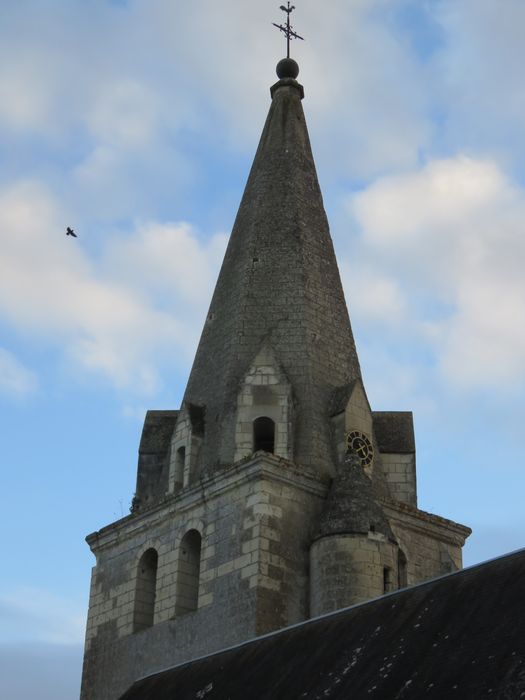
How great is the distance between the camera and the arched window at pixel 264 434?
1003 inches

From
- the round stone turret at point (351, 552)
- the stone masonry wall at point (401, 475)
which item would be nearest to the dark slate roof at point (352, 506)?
the round stone turret at point (351, 552)

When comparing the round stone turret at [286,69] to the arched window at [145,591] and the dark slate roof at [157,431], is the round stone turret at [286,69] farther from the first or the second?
the arched window at [145,591]

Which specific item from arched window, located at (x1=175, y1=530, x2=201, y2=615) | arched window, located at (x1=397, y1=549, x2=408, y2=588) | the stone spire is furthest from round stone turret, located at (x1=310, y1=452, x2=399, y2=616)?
arched window, located at (x1=175, y1=530, x2=201, y2=615)

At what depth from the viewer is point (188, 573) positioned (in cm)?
2483

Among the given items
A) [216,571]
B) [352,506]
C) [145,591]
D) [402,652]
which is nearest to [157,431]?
[145,591]

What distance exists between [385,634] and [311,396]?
8510 millimetres

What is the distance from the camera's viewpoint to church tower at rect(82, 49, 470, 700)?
23375 mm

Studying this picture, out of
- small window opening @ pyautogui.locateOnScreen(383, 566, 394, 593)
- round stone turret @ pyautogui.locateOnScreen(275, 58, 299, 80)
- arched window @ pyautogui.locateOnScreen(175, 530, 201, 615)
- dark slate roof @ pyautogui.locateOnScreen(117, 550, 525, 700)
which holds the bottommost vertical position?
dark slate roof @ pyautogui.locateOnScreen(117, 550, 525, 700)

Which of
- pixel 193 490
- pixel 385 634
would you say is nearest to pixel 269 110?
pixel 193 490

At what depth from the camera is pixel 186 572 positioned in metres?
24.8

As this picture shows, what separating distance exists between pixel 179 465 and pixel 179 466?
0.9 inches

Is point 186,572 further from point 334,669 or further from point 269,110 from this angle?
point 269,110

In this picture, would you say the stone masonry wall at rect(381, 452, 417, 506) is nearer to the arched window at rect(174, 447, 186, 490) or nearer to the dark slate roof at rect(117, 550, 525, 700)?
Answer: the arched window at rect(174, 447, 186, 490)

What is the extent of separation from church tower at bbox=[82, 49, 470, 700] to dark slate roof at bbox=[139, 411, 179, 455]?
0.11 ft
